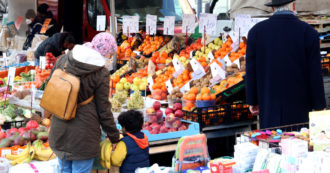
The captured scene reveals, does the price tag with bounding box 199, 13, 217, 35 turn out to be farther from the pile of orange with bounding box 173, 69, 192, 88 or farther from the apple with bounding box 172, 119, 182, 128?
the apple with bounding box 172, 119, 182, 128

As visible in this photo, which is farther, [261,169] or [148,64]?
[148,64]

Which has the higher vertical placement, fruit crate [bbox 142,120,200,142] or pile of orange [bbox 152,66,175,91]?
pile of orange [bbox 152,66,175,91]

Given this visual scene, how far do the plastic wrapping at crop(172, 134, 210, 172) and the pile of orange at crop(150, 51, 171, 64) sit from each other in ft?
13.4

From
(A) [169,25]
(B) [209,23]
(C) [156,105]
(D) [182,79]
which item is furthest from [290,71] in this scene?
(A) [169,25]

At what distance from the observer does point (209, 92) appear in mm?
4785

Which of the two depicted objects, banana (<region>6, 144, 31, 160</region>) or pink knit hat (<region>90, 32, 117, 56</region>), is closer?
pink knit hat (<region>90, 32, 117, 56</region>)

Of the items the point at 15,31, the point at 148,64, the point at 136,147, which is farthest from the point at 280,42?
the point at 15,31

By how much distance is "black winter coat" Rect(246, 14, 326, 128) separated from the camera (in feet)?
12.3

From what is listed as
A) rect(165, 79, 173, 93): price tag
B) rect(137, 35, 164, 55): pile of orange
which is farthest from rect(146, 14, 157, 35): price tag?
rect(165, 79, 173, 93): price tag

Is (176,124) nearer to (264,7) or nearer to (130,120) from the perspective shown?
(130,120)

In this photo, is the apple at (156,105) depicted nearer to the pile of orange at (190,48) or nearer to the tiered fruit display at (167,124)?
the tiered fruit display at (167,124)

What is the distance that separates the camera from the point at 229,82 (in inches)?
192

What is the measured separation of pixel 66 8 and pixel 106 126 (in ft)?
32.6

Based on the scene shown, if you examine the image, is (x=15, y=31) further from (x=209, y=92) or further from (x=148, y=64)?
(x=209, y=92)
